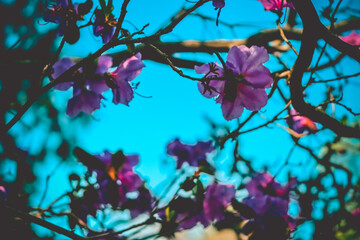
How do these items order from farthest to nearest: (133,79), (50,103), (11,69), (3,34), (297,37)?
1. (3,34)
2. (50,103)
3. (11,69)
4. (297,37)
5. (133,79)

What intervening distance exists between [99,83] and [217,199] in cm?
88

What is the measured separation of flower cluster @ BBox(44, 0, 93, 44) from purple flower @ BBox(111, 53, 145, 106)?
22 centimetres

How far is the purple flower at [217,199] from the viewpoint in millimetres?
1456

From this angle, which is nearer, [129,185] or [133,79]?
[133,79]

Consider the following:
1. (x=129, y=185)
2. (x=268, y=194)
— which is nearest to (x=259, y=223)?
(x=268, y=194)

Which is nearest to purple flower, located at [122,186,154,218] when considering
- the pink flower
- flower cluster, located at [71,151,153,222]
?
flower cluster, located at [71,151,153,222]

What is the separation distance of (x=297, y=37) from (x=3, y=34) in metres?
2.70

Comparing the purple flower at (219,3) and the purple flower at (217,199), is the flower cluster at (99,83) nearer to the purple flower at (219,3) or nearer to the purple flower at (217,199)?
the purple flower at (219,3)

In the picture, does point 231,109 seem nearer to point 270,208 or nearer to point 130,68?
point 130,68

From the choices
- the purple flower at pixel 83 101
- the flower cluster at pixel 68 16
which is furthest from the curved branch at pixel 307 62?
the purple flower at pixel 83 101

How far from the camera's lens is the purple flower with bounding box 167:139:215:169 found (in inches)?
73.6

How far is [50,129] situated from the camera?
8.70 ft

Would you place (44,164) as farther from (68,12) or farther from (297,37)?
(297,37)

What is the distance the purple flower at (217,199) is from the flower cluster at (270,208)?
0.10 metres
